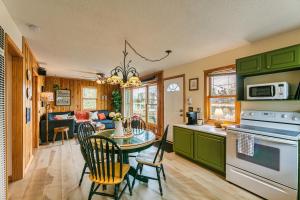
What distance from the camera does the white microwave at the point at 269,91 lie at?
2.23 meters

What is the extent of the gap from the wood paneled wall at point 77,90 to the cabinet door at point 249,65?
676 centimetres

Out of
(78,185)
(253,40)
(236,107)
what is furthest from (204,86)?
(78,185)

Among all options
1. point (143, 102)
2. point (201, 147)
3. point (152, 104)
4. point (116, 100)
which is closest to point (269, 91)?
point (201, 147)

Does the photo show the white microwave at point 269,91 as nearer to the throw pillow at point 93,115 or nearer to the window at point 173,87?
the window at point 173,87

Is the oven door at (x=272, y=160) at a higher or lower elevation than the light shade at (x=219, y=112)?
lower

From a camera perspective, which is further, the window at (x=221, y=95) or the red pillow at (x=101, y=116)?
the red pillow at (x=101, y=116)

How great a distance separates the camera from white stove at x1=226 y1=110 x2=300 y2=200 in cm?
192

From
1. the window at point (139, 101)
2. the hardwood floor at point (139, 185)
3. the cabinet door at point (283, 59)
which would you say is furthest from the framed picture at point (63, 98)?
the cabinet door at point (283, 59)

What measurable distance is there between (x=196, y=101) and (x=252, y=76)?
4.67ft

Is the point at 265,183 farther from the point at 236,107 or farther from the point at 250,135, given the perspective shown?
the point at 236,107

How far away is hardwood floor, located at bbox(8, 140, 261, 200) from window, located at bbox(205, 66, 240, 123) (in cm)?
120

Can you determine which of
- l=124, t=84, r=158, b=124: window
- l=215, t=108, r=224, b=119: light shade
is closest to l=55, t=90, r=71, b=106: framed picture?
l=124, t=84, r=158, b=124: window

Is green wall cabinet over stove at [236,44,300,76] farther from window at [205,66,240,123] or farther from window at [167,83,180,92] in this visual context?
window at [167,83,180,92]

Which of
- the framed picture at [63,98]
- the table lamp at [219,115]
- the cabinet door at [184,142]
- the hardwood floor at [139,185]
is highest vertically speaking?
the framed picture at [63,98]
